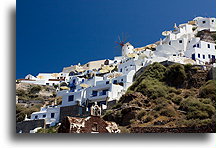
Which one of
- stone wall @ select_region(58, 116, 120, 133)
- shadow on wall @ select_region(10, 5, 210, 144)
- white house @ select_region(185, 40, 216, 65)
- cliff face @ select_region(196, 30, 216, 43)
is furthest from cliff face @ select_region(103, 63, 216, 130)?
cliff face @ select_region(196, 30, 216, 43)

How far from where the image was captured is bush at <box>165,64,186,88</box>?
15.7 meters

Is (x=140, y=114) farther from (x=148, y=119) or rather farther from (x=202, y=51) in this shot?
(x=202, y=51)

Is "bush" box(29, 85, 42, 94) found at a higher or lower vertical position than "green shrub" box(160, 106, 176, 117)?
higher

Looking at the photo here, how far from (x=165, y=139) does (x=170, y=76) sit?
331 inches

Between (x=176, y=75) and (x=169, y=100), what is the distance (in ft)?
8.99

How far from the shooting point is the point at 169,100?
13.7 meters

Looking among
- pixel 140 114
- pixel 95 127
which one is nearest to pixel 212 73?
pixel 140 114

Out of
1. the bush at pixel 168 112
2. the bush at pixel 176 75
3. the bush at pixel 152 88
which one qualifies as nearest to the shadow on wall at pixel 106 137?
the bush at pixel 168 112

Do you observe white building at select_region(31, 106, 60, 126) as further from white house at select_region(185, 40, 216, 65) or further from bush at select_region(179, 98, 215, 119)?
white house at select_region(185, 40, 216, 65)

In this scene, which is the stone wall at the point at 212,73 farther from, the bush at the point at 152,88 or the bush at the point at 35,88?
the bush at the point at 35,88

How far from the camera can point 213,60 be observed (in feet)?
59.4

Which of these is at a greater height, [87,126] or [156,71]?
[156,71]
